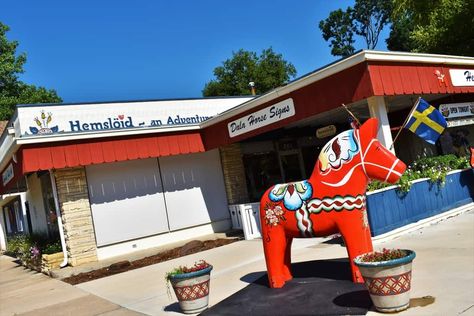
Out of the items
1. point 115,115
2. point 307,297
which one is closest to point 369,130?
point 307,297

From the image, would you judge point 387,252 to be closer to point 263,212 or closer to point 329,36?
point 263,212

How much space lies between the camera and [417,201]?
10312 mm

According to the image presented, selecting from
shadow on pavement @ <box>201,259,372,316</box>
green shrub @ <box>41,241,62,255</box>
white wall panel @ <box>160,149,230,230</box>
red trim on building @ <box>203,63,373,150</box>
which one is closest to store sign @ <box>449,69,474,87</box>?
red trim on building @ <box>203,63,373,150</box>

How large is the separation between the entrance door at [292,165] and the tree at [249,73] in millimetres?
31521

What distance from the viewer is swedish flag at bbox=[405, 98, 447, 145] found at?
27.7ft

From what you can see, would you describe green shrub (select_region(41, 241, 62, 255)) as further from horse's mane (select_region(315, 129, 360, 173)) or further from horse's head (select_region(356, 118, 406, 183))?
horse's head (select_region(356, 118, 406, 183))

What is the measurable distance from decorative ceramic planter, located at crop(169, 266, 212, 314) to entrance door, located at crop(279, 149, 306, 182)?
1188 cm

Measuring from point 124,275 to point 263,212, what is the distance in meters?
5.44

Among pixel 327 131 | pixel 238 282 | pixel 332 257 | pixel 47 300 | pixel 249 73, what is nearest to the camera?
pixel 238 282

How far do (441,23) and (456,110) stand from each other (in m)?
11.7

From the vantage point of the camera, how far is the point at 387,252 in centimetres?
503

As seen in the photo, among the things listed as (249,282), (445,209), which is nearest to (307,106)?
(445,209)

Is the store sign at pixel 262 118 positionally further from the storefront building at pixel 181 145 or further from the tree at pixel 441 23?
the tree at pixel 441 23

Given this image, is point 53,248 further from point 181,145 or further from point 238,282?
point 238,282
